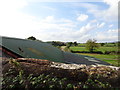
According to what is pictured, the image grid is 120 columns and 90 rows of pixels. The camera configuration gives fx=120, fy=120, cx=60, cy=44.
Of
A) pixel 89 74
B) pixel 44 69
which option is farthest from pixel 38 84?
pixel 89 74

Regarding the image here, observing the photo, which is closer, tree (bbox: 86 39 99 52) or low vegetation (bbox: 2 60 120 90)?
low vegetation (bbox: 2 60 120 90)

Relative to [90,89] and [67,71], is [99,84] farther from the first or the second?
[67,71]

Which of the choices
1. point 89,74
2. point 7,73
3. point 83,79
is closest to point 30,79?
point 7,73

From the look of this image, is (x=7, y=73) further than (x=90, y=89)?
Yes

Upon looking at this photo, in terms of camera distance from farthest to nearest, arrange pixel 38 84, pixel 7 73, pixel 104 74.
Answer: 1. pixel 7 73
2. pixel 104 74
3. pixel 38 84

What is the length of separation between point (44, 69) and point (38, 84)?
0.65 m

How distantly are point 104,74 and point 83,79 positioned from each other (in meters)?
0.70

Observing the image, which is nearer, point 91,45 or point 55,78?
point 55,78

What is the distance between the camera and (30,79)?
344cm

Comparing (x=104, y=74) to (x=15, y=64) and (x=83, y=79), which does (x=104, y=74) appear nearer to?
(x=83, y=79)

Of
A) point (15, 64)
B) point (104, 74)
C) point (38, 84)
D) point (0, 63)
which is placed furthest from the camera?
point (0, 63)

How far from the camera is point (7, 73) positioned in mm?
3840

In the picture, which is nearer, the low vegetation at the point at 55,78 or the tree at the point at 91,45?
the low vegetation at the point at 55,78

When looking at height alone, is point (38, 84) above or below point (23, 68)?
below
